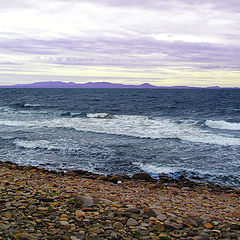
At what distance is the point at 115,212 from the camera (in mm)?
5637

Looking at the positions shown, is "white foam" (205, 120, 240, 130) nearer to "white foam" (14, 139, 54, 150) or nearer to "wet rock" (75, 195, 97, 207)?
"white foam" (14, 139, 54, 150)

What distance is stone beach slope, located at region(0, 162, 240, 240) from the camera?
15.3 feet

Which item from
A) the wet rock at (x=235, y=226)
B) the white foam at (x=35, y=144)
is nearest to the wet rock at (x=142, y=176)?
the wet rock at (x=235, y=226)

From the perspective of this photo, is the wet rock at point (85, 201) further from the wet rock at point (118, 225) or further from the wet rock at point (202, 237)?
the wet rock at point (202, 237)

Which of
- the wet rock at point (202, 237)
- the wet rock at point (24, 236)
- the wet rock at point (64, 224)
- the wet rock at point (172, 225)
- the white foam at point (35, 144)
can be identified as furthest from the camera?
the white foam at point (35, 144)

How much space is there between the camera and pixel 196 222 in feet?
17.5

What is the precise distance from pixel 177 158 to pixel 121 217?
26.8 ft

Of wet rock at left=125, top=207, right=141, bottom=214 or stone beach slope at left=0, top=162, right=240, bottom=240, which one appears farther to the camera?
wet rock at left=125, top=207, right=141, bottom=214

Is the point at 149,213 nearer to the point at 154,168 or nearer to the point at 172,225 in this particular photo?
the point at 172,225

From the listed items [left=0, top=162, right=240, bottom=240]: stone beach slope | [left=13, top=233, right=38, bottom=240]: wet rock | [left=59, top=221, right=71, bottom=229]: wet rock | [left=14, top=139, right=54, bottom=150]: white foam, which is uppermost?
[left=13, top=233, right=38, bottom=240]: wet rock

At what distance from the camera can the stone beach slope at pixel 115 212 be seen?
183 inches

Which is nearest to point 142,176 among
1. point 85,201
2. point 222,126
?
point 85,201

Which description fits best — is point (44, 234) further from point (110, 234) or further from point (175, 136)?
point (175, 136)

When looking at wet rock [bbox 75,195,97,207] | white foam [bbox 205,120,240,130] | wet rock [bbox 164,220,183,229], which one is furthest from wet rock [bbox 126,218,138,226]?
white foam [bbox 205,120,240,130]
